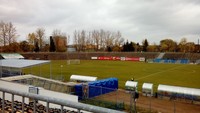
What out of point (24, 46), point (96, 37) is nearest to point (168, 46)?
point (96, 37)

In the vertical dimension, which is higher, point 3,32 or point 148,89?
point 3,32

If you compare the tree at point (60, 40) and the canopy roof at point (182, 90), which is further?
the tree at point (60, 40)

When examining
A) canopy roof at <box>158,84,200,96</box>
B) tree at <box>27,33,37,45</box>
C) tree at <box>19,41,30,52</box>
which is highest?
tree at <box>27,33,37,45</box>

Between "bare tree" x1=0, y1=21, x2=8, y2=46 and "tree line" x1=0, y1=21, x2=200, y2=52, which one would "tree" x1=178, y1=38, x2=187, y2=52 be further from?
"bare tree" x1=0, y1=21, x2=8, y2=46

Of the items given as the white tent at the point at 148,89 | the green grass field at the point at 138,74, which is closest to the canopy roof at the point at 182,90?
the white tent at the point at 148,89

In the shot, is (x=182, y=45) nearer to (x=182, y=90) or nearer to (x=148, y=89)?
(x=148, y=89)

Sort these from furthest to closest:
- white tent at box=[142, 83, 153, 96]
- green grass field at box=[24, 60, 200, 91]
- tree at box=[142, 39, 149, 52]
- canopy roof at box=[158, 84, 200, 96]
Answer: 1. tree at box=[142, 39, 149, 52]
2. green grass field at box=[24, 60, 200, 91]
3. white tent at box=[142, 83, 153, 96]
4. canopy roof at box=[158, 84, 200, 96]

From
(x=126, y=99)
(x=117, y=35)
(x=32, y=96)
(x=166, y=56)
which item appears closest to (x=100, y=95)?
(x=126, y=99)

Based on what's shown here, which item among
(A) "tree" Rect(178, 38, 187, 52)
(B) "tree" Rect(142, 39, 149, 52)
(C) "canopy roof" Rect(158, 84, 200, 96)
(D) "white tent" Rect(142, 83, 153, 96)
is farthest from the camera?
(B) "tree" Rect(142, 39, 149, 52)

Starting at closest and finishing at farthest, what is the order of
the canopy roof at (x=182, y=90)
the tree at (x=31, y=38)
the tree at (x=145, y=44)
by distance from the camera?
the canopy roof at (x=182, y=90) < the tree at (x=31, y=38) < the tree at (x=145, y=44)

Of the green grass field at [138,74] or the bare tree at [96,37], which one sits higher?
the bare tree at [96,37]

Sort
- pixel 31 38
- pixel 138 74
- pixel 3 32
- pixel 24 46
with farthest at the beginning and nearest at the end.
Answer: pixel 31 38
pixel 24 46
pixel 3 32
pixel 138 74

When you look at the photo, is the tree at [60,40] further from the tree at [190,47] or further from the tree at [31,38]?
the tree at [190,47]

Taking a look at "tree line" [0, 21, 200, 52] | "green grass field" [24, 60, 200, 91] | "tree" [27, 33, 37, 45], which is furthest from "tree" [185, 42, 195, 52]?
"tree" [27, 33, 37, 45]
